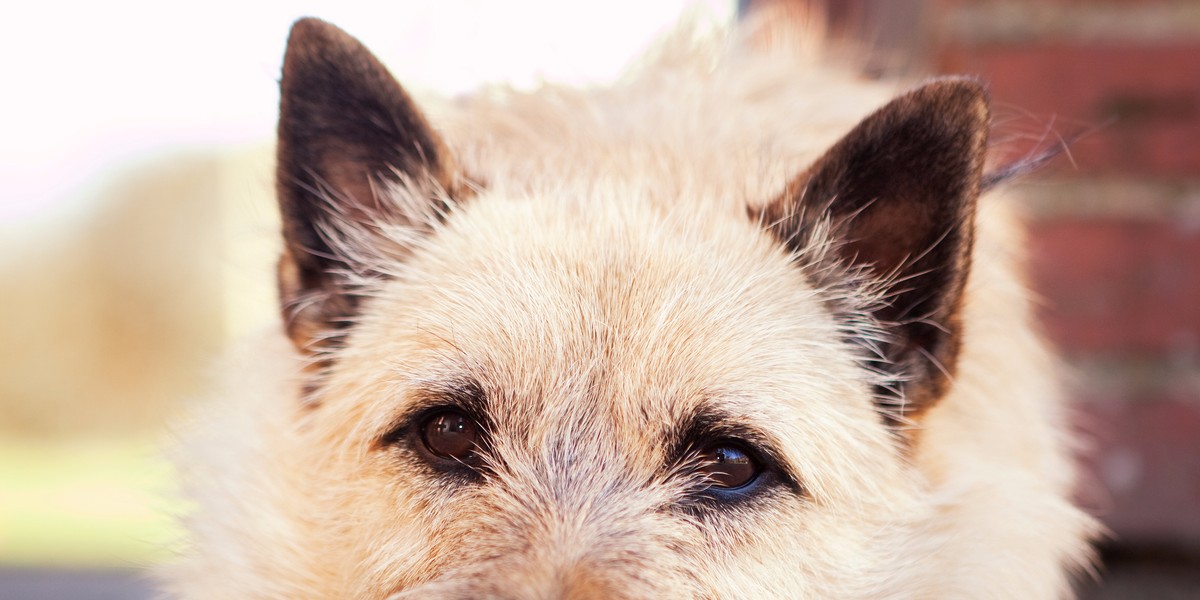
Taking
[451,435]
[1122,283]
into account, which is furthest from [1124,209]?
[451,435]

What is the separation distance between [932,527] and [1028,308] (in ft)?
2.84

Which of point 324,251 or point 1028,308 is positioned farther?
point 1028,308

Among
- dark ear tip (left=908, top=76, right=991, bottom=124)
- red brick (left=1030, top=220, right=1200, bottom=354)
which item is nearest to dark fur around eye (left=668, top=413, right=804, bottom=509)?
dark ear tip (left=908, top=76, right=991, bottom=124)

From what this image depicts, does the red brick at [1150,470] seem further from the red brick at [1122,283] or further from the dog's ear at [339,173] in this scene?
the dog's ear at [339,173]

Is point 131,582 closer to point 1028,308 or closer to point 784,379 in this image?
point 784,379

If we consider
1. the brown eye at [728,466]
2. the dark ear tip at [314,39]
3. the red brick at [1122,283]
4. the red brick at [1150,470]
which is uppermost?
the dark ear tip at [314,39]

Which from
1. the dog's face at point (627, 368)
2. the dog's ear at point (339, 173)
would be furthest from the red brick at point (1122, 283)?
the dog's ear at point (339, 173)

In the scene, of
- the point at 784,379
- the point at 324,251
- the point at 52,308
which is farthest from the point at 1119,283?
the point at 52,308

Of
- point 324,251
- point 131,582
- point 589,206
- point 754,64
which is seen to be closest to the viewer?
point 589,206

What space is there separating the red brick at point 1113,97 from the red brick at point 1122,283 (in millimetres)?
197

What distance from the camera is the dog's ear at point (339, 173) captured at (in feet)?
6.40

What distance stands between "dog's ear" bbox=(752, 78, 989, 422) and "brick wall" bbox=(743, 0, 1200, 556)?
1.36m

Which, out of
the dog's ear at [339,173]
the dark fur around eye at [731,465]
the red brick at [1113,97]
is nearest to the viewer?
the dark fur around eye at [731,465]

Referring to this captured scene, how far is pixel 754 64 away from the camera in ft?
9.36
